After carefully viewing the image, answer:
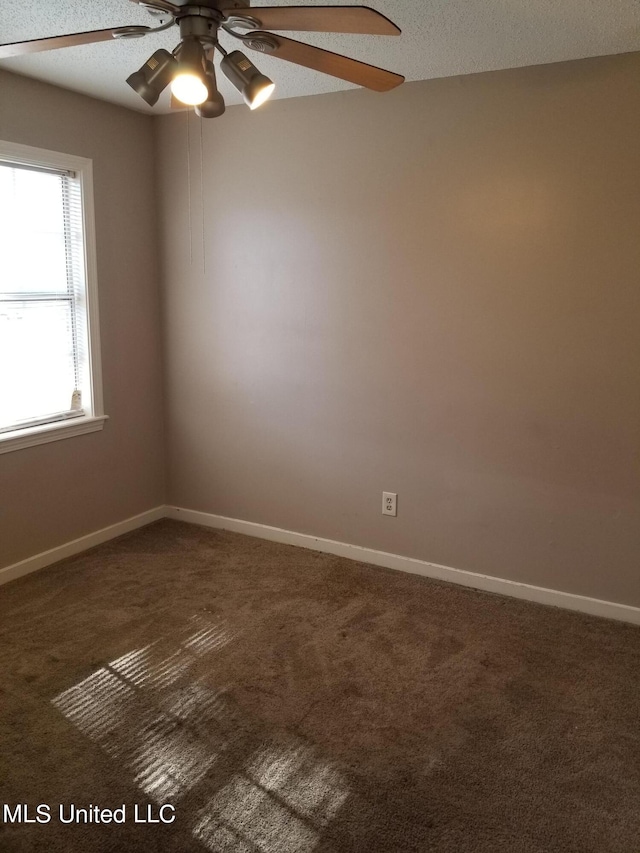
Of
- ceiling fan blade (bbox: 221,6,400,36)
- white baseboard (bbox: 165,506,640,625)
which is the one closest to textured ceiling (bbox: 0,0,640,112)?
ceiling fan blade (bbox: 221,6,400,36)

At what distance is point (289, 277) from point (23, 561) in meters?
1.99

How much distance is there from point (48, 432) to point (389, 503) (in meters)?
1.79

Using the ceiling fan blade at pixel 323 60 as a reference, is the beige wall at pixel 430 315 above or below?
below

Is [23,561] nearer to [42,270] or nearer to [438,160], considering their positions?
[42,270]

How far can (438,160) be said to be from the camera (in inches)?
123

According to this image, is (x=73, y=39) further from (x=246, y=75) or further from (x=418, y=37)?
(x=418, y=37)

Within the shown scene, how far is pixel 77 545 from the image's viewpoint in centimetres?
372

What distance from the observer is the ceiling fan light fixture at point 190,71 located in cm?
172

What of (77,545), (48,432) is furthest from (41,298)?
(77,545)

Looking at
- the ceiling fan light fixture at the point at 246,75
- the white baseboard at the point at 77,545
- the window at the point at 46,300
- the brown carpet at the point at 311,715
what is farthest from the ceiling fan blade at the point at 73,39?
the white baseboard at the point at 77,545

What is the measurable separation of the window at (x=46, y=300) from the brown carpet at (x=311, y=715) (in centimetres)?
85

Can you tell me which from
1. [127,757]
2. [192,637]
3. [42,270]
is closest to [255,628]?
[192,637]

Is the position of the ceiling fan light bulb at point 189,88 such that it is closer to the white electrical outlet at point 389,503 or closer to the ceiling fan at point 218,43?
the ceiling fan at point 218,43

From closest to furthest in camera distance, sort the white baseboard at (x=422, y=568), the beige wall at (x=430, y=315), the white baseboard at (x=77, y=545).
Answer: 1. the beige wall at (x=430, y=315)
2. the white baseboard at (x=422, y=568)
3. the white baseboard at (x=77, y=545)
